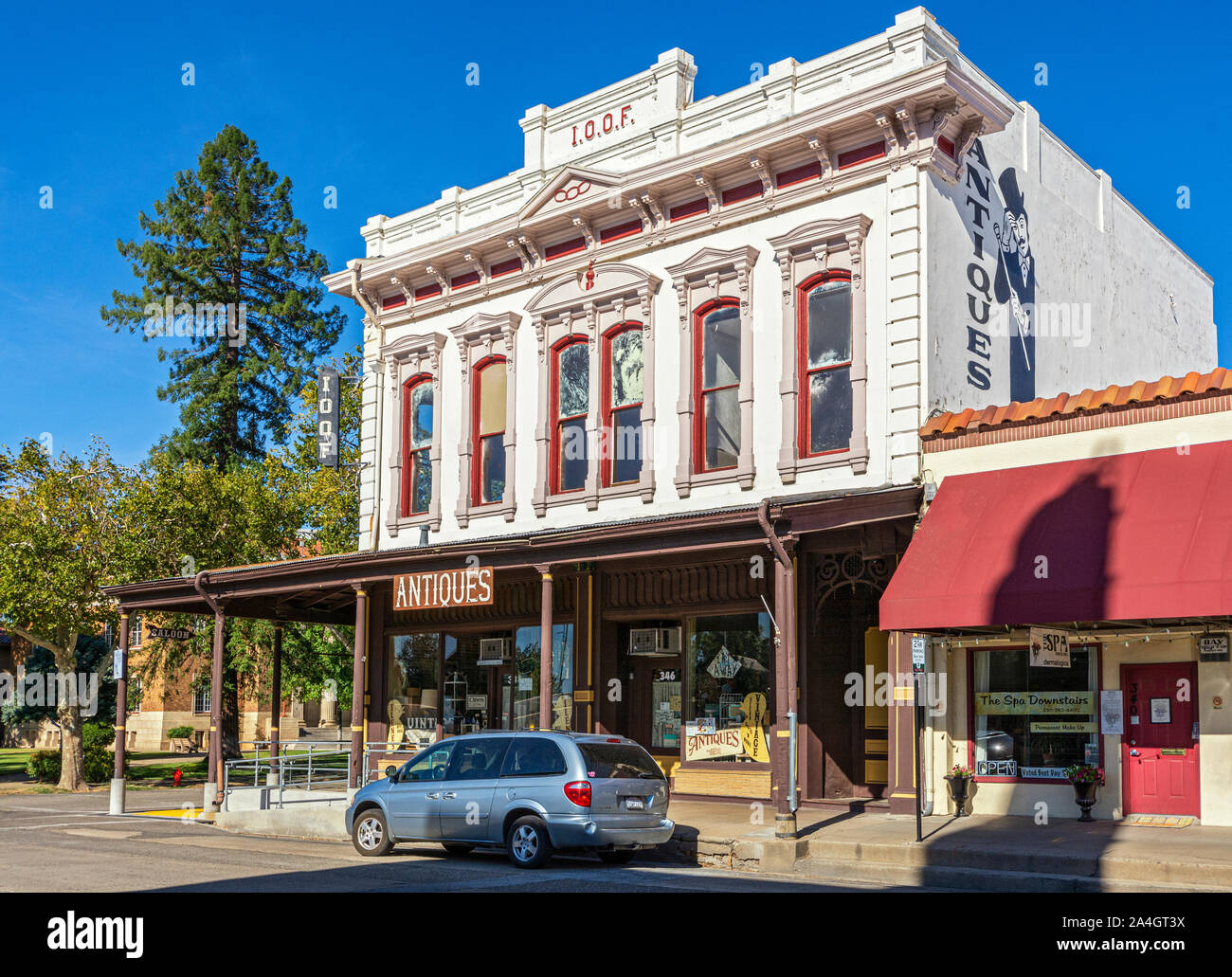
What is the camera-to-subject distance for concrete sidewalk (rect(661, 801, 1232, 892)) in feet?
41.8

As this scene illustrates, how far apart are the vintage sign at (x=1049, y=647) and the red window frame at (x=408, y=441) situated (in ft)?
42.9

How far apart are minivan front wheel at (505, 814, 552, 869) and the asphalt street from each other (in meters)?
0.17

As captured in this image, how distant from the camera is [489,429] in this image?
2388 cm

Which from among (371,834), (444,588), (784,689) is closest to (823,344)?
(784,689)

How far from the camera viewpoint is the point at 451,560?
20953 millimetres

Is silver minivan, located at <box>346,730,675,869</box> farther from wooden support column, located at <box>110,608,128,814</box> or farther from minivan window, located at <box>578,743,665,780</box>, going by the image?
wooden support column, located at <box>110,608,128,814</box>

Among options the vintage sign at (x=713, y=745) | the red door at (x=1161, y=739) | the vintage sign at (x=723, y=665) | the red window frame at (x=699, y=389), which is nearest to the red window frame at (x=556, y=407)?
the red window frame at (x=699, y=389)

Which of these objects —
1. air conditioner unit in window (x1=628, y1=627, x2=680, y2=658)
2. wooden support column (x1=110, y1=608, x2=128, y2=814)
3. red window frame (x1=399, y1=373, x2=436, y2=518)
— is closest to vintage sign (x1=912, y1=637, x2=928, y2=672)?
air conditioner unit in window (x1=628, y1=627, x2=680, y2=658)

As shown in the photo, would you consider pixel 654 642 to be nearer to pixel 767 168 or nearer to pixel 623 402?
pixel 623 402

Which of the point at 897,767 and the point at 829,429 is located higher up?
the point at 829,429

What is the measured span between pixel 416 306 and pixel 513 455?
412cm

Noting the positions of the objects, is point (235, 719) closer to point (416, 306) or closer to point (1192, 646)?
point (416, 306)
